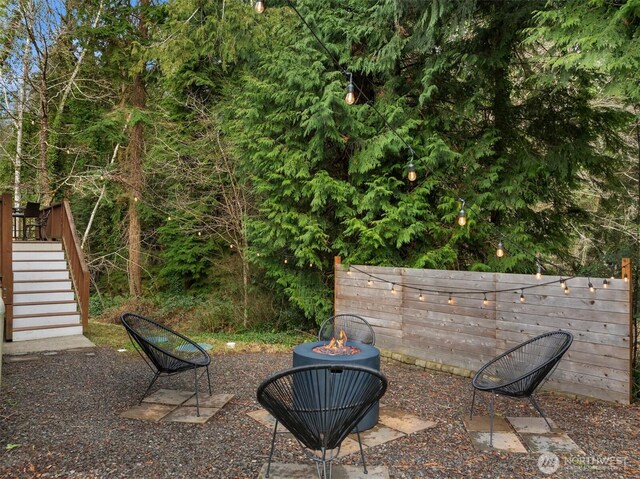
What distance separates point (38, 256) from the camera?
7625 millimetres

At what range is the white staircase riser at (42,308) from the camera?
6516 millimetres

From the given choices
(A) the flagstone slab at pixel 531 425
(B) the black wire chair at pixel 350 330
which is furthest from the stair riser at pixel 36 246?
(A) the flagstone slab at pixel 531 425

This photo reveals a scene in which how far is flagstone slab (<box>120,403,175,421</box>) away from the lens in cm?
347

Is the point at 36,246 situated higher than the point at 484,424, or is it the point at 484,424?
the point at 36,246

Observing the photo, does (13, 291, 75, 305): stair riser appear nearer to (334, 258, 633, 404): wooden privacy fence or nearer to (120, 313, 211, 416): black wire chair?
(120, 313, 211, 416): black wire chair

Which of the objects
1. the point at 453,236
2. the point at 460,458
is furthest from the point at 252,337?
the point at 460,458

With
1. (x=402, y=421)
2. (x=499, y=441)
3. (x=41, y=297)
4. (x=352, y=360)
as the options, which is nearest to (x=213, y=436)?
(x=352, y=360)

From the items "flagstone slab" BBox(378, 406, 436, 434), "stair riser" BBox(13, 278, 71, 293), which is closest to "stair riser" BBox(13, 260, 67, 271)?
"stair riser" BBox(13, 278, 71, 293)

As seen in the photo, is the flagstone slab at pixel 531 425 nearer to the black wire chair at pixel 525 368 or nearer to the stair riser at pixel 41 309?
the black wire chair at pixel 525 368

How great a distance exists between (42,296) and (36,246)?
5.20 ft

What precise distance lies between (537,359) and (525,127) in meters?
3.91

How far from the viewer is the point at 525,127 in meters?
6.58

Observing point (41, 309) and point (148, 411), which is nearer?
point (148, 411)

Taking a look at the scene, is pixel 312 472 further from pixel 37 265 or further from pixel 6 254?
pixel 37 265
